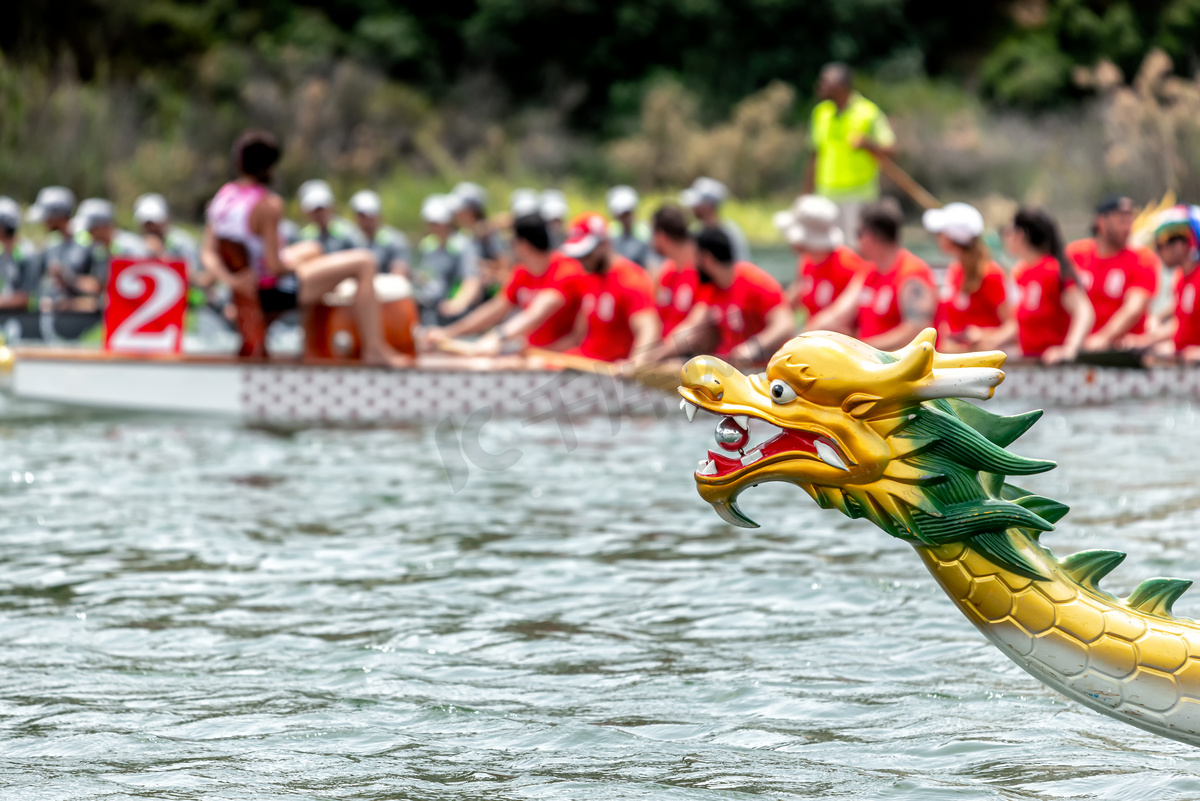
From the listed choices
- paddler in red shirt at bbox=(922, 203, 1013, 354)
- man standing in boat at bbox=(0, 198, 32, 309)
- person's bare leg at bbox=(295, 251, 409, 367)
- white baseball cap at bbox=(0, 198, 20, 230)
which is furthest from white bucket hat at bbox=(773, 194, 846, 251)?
white baseball cap at bbox=(0, 198, 20, 230)

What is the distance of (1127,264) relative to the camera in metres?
9.89

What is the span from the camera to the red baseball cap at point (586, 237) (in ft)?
32.6

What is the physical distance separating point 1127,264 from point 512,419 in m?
3.98

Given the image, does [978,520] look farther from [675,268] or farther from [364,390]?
[675,268]

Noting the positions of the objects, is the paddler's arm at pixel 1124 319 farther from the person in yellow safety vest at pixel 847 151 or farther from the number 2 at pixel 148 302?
the number 2 at pixel 148 302

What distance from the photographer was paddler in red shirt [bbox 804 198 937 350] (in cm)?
927

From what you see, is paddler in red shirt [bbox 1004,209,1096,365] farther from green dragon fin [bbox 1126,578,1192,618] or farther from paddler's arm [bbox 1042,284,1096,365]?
green dragon fin [bbox 1126,578,1192,618]

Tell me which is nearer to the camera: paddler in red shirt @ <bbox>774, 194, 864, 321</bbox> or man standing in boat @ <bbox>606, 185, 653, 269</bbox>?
paddler in red shirt @ <bbox>774, 194, 864, 321</bbox>

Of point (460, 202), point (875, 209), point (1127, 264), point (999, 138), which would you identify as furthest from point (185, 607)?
point (999, 138)

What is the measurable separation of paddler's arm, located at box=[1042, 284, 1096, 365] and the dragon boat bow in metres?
6.72

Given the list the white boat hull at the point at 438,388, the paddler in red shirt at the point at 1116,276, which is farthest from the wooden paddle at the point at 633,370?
the paddler in red shirt at the point at 1116,276

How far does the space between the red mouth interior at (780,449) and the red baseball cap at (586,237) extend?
22.9 feet

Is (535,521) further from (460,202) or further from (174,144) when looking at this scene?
(174,144)

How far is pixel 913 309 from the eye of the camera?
9234 mm
